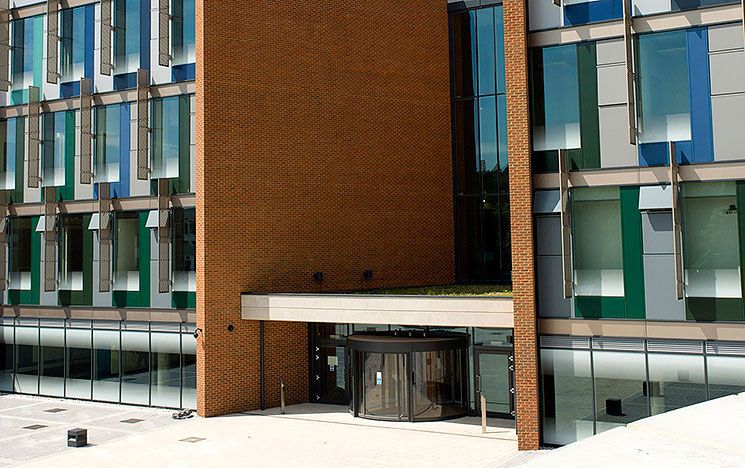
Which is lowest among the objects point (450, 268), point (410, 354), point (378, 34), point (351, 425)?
point (351, 425)

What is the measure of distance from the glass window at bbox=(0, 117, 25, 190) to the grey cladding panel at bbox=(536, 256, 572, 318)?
21420 mm

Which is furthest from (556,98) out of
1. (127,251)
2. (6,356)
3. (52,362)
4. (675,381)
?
(6,356)

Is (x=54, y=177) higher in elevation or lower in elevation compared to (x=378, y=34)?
lower

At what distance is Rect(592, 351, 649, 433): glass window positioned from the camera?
18234 millimetres

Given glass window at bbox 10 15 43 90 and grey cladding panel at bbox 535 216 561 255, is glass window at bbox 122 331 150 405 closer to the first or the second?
glass window at bbox 10 15 43 90

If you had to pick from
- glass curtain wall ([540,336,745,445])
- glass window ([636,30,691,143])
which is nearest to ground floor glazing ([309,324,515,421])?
glass curtain wall ([540,336,745,445])

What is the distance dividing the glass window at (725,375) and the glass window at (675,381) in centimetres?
18

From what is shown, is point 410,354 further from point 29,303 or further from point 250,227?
point 29,303

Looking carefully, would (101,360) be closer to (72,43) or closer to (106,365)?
(106,365)

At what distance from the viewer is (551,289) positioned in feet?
63.6

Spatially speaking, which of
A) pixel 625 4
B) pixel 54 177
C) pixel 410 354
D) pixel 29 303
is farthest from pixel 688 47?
pixel 29 303

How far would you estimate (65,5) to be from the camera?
29.6m

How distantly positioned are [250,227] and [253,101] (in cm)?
423

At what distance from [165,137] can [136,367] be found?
26.5ft
